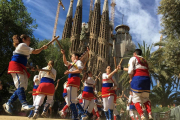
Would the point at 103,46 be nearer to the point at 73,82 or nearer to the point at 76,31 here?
the point at 76,31

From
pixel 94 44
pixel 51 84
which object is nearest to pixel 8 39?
pixel 51 84

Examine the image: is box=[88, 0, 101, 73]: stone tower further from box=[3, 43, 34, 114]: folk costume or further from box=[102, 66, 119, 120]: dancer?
box=[3, 43, 34, 114]: folk costume

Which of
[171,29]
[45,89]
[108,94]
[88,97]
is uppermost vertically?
[171,29]

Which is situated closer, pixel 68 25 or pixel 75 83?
pixel 75 83

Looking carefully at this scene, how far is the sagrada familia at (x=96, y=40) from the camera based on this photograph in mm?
42719

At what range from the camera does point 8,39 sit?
16.2m

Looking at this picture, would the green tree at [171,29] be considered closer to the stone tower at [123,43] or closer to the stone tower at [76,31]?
the stone tower at [76,31]

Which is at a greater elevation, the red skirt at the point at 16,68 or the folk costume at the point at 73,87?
the red skirt at the point at 16,68

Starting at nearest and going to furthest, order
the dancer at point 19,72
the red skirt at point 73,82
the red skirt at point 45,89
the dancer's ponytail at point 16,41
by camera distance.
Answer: the dancer at point 19,72, the dancer's ponytail at point 16,41, the red skirt at point 73,82, the red skirt at point 45,89

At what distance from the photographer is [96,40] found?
149 ft

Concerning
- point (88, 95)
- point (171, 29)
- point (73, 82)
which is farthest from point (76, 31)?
point (73, 82)

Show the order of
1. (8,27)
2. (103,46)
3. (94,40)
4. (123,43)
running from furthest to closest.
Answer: (123,43) → (94,40) → (103,46) → (8,27)

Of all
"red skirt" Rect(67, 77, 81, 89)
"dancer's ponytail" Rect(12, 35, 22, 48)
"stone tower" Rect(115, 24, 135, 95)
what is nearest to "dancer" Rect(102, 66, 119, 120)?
"red skirt" Rect(67, 77, 81, 89)

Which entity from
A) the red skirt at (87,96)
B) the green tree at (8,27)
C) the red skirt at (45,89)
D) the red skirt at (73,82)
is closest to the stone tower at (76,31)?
the green tree at (8,27)
